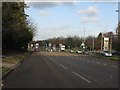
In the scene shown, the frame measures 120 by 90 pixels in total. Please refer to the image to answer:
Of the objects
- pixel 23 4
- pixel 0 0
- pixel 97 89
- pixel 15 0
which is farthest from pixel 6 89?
pixel 23 4

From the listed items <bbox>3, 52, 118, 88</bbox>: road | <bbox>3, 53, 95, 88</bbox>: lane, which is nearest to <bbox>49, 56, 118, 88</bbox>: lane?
<bbox>3, 52, 118, 88</bbox>: road

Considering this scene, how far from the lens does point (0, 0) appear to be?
107 ft

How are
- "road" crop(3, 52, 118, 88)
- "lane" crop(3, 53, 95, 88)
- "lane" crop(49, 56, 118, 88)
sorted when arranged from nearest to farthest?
1. "lane" crop(3, 53, 95, 88)
2. "road" crop(3, 52, 118, 88)
3. "lane" crop(49, 56, 118, 88)

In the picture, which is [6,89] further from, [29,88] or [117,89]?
[117,89]

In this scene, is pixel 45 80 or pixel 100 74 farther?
pixel 100 74

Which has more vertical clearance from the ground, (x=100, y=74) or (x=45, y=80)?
(x=45, y=80)

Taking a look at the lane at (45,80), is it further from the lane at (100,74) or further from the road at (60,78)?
the lane at (100,74)

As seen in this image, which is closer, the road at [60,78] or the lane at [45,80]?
the lane at [45,80]

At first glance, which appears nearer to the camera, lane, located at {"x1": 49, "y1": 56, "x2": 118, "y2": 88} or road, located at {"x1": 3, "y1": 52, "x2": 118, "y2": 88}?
road, located at {"x1": 3, "y1": 52, "x2": 118, "y2": 88}

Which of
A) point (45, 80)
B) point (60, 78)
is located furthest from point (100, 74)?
point (45, 80)

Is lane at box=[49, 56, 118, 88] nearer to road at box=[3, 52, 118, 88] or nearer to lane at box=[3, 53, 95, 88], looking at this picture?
road at box=[3, 52, 118, 88]

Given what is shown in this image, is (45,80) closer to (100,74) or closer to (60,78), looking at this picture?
(60,78)

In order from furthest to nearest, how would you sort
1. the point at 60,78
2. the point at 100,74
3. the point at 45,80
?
the point at 100,74 < the point at 60,78 < the point at 45,80

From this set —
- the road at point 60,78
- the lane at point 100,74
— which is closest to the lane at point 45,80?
the road at point 60,78
